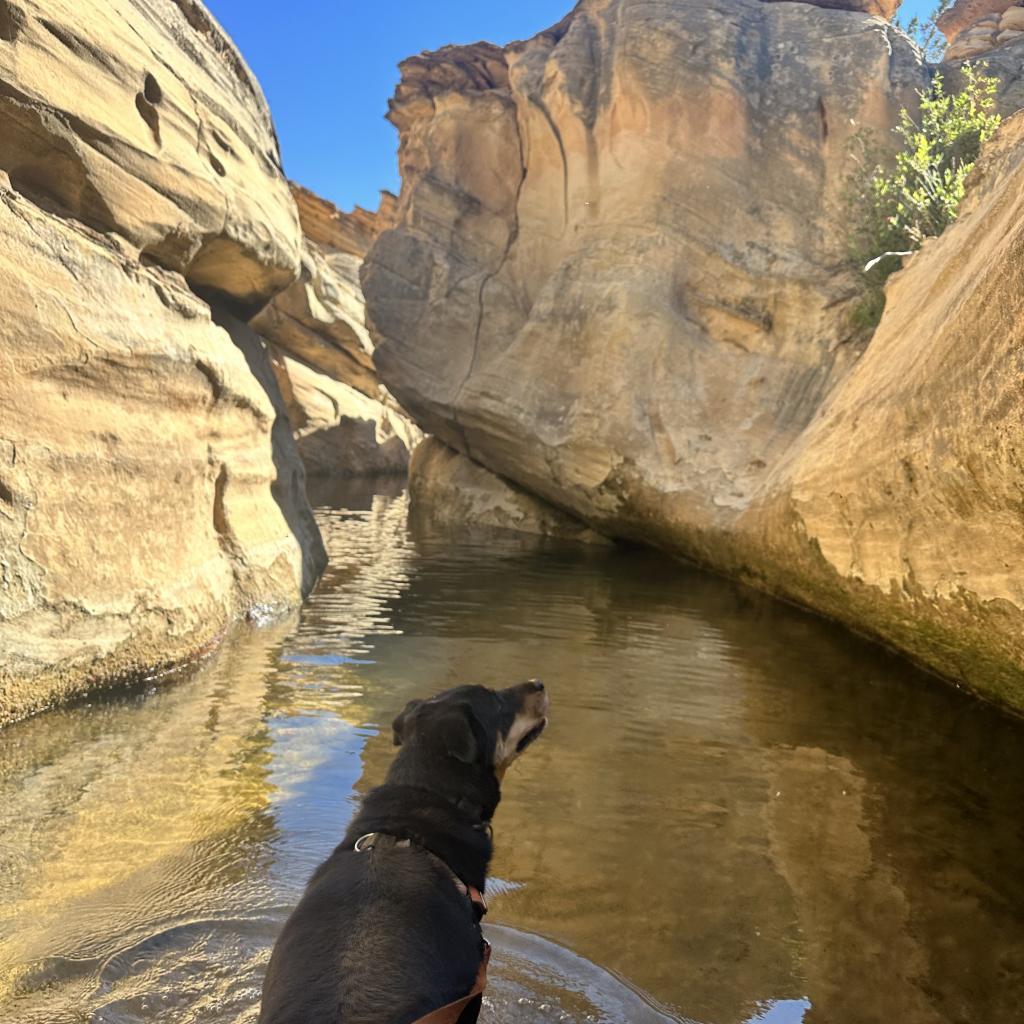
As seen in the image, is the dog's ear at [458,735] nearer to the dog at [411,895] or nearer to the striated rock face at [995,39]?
the dog at [411,895]

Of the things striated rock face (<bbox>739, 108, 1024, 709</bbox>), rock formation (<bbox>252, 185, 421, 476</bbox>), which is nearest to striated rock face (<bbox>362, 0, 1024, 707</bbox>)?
striated rock face (<bbox>739, 108, 1024, 709</bbox>)

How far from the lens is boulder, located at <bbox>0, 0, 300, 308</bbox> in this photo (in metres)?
6.93

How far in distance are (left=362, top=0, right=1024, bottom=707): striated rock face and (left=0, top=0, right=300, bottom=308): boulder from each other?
647 centimetres

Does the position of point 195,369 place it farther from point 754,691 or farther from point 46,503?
point 754,691

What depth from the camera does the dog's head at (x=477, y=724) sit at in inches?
135

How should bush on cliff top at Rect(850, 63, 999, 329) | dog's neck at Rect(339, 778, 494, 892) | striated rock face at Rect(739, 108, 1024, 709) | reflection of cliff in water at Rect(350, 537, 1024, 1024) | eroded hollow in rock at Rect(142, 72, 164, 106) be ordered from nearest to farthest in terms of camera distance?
1. dog's neck at Rect(339, 778, 494, 892)
2. reflection of cliff in water at Rect(350, 537, 1024, 1024)
3. striated rock face at Rect(739, 108, 1024, 709)
4. eroded hollow in rock at Rect(142, 72, 164, 106)
5. bush on cliff top at Rect(850, 63, 999, 329)

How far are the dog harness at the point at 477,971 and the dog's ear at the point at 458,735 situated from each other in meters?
0.46

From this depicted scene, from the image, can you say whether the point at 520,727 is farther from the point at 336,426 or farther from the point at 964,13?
the point at 964,13

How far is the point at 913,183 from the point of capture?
50.8ft

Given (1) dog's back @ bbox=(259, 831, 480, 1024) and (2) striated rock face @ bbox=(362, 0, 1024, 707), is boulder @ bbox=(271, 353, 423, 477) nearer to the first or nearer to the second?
(2) striated rock face @ bbox=(362, 0, 1024, 707)

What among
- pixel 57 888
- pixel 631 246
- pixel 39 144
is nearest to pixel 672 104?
pixel 631 246

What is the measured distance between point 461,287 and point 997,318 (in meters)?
17.2

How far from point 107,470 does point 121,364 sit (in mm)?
878

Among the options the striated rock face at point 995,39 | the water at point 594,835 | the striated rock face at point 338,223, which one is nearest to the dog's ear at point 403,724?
the water at point 594,835
